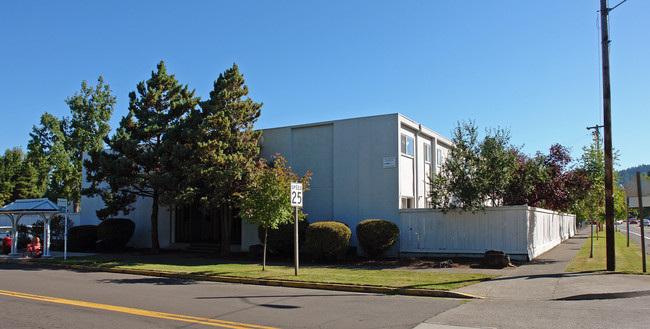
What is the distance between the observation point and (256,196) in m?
15.5

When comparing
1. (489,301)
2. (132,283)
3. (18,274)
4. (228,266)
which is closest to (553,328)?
(489,301)

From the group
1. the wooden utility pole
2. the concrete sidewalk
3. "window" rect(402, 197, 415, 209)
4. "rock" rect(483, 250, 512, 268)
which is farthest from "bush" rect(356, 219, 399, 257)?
the wooden utility pole

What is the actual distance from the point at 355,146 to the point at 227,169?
5756 millimetres

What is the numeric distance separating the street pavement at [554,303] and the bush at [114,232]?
19.2 metres

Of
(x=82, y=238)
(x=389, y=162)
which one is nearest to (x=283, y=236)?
(x=389, y=162)

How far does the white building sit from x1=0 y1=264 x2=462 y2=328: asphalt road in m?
8.52

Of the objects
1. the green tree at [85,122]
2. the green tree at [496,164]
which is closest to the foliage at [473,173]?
the green tree at [496,164]

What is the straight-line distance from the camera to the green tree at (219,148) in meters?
19.1

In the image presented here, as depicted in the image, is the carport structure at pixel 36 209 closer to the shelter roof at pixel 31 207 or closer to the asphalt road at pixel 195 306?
the shelter roof at pixel 31 207

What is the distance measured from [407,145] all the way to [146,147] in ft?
40.2

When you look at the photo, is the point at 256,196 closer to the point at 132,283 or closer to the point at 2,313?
the point at 132,283

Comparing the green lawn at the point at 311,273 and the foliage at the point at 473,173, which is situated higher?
the foliage at the point at 473,173

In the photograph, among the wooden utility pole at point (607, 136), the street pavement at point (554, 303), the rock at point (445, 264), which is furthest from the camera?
the rock at point (445, 264)

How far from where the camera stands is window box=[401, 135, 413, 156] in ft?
69.8
